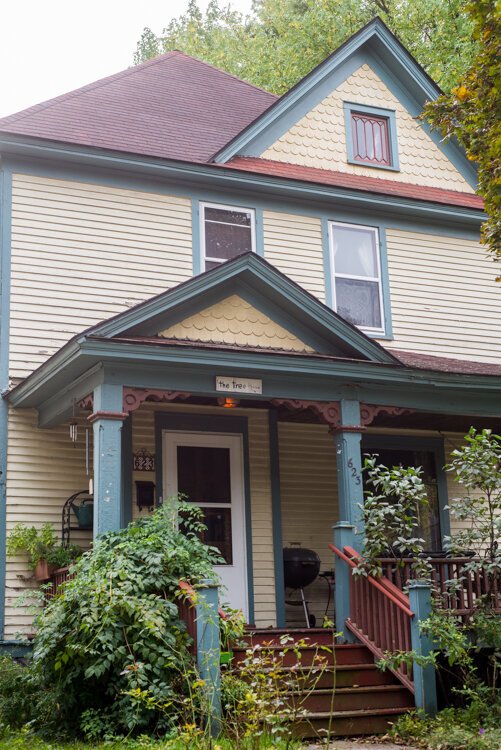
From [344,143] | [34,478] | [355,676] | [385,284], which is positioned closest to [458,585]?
[355,676]

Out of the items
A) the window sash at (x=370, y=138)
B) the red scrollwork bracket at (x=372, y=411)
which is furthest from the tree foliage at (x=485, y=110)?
the window sash at (x=370, y=138)

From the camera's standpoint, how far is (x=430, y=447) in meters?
13.4

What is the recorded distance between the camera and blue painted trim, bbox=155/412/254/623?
11.5 m

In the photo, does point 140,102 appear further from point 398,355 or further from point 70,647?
point 70,647

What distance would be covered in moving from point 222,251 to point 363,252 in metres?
2.26

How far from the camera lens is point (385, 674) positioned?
29.3 feet

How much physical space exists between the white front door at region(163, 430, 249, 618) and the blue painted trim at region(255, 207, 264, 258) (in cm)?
271

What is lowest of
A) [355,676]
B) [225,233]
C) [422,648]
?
[355,676]

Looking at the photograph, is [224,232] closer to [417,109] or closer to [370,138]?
[370,138]

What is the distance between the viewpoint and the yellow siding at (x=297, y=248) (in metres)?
13.1

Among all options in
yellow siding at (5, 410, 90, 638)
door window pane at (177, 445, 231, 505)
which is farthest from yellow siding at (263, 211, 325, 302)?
yellow siding at (5, 410, 90, 638)

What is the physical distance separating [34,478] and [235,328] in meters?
2.98

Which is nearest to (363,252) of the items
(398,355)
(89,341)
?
(398,355)

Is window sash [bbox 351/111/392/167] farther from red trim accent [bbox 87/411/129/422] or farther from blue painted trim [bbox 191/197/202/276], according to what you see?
red trim accent [bbox 87/411/129/422]
